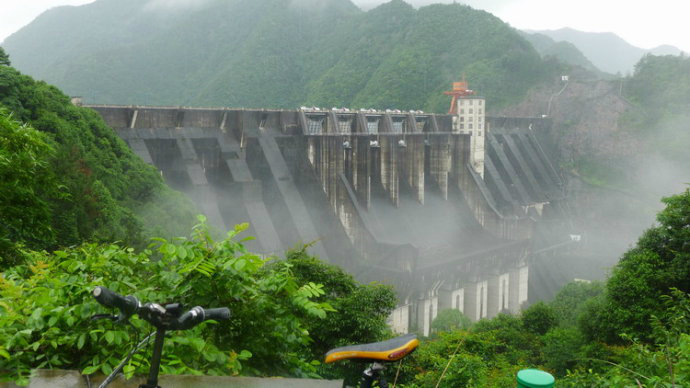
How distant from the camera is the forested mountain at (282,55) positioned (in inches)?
2734

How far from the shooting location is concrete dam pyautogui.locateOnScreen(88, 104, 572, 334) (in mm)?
26375

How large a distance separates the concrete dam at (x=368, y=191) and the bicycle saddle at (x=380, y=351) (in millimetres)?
21621

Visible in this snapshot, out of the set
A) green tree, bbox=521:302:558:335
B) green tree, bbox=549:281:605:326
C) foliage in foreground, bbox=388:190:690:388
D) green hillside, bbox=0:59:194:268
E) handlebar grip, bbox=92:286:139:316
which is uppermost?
handlebar grip, bbox=92:286:139:316

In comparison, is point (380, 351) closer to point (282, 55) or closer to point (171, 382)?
point (171, 382)

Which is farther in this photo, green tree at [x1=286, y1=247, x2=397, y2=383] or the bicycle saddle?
green tree at [x1=286, y1=247, x2=397, y2=383]

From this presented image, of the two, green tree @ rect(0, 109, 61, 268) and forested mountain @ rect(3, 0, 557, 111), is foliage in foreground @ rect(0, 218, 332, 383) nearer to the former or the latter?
green tree @ rect(0, 109, 61, 268)

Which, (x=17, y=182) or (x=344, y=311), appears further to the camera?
A: (x=344, y=311)

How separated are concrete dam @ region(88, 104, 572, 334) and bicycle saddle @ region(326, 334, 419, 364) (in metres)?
21.6

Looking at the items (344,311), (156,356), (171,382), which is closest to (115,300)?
(156,356)

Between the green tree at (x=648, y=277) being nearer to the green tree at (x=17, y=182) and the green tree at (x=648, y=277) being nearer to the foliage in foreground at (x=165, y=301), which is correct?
the foliage in foreground at (x=165, y=301)

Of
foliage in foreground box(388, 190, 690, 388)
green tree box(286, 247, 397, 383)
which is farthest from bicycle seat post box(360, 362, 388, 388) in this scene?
green tree box(286, 247, 397, 383)

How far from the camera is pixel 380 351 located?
326 centimetres

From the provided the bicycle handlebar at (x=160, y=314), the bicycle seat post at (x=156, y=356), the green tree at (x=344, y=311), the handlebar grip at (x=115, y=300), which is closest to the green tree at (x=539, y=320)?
the green tree at (x=344, y=311)

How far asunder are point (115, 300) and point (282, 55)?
79103 millimetres
